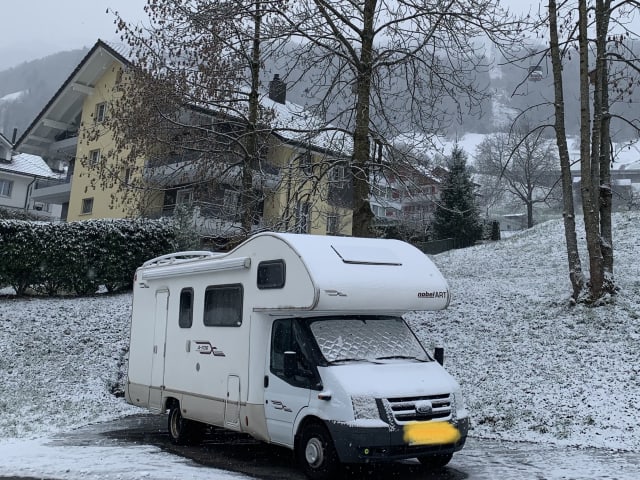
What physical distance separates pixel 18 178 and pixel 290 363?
53.1 m

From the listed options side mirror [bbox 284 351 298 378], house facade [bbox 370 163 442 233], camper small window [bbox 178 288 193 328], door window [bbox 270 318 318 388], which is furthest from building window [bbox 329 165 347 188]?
side mirror [bbox 284 351 298 378]

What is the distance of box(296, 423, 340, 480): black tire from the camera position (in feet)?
21.7

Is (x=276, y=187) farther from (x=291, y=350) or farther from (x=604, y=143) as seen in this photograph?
(x=604, y=143)

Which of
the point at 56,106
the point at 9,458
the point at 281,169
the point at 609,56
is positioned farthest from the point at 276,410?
the point at 56,106

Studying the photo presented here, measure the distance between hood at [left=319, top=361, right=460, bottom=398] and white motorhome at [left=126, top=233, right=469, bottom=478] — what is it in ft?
0.05

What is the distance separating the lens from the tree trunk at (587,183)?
1338cm

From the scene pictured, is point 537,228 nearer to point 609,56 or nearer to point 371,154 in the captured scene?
point 609,56

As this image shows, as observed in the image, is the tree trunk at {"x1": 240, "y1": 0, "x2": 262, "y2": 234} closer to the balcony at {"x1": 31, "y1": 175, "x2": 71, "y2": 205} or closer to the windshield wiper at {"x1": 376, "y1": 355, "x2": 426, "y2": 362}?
the windshield wiper at {"x1": 376, "y1": 355, "x2": 426, "y2": 362}

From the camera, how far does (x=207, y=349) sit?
867 cm

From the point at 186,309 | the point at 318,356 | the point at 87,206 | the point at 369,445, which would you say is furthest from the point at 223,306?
the point at 87,206

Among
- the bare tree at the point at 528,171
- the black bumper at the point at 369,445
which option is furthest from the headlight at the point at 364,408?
the bare tree at the point at 528,171

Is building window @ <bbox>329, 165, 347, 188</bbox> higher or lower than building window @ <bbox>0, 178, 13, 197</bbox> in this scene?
lower

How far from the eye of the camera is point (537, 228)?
92.8ft

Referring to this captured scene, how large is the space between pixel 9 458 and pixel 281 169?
815cm
